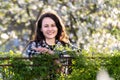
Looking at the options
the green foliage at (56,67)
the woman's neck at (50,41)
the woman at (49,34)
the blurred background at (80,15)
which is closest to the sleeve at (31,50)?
the woman at (49,34)

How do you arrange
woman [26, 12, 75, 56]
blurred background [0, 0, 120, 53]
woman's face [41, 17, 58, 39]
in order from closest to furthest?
woman [26, 12, 75, 56] → woman's face [41, 17, 58, 39] → blurred background [0, 0, 120, 53]

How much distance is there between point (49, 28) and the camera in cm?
553

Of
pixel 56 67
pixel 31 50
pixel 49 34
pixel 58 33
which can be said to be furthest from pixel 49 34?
pixel 56 67

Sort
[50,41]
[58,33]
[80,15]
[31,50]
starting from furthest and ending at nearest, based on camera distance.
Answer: [80,15], [58,33], [50,41], [31,50]

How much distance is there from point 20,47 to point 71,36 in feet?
3.74

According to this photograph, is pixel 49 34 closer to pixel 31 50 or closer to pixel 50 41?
pixel 50 41

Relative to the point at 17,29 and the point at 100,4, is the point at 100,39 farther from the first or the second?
the point at 17,29

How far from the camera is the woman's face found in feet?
17.9

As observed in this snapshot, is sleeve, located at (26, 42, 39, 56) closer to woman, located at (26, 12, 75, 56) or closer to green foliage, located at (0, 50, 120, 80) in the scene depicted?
woman, located at (26, 12, 75, 56)

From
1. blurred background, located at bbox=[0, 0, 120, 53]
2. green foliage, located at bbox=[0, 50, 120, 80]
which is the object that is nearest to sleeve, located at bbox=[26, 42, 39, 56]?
green foliage, located at bbox=[0, 50, 120, 80]

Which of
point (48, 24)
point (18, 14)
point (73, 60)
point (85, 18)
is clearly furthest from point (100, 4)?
point (73, 60)

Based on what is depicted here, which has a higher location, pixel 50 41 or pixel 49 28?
pixel 49 28

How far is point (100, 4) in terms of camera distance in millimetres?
10281

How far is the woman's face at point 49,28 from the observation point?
5.47 m
